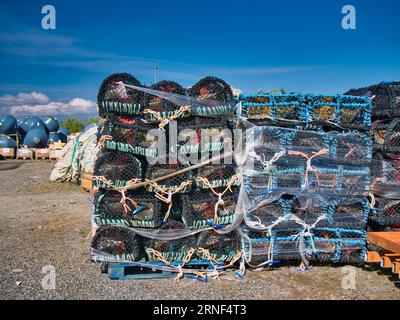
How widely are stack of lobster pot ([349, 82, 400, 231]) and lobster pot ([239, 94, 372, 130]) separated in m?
0.28

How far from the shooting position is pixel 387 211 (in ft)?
15.7

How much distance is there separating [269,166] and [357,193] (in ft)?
4.04

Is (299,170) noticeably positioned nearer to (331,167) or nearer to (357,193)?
(331,167)

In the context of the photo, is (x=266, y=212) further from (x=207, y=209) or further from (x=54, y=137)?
(x=54, y=137)

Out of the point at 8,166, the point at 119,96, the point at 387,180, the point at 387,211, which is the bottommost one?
the point at 8,166

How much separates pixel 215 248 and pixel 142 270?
95cm

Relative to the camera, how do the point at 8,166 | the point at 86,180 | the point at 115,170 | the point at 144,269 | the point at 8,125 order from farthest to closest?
the point at 8,125 < the point at 8,166 < the point at 86,180 < the point at 144,269 < the point at 115,170

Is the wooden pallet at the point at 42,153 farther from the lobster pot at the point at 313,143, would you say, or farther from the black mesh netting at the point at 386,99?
the black mesh netting at the point at 386,99

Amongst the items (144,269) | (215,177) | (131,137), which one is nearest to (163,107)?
(131,137)

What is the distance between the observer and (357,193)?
4699 mm

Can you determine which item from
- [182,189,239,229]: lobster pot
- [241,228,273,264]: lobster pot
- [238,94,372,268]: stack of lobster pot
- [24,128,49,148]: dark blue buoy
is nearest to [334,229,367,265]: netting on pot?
[238,94,372,268]: stack of lobster pot

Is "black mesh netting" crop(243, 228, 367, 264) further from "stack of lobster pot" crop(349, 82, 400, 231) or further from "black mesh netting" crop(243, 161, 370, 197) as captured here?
"black mesh netting" crop(243, 161, 370, 197)
